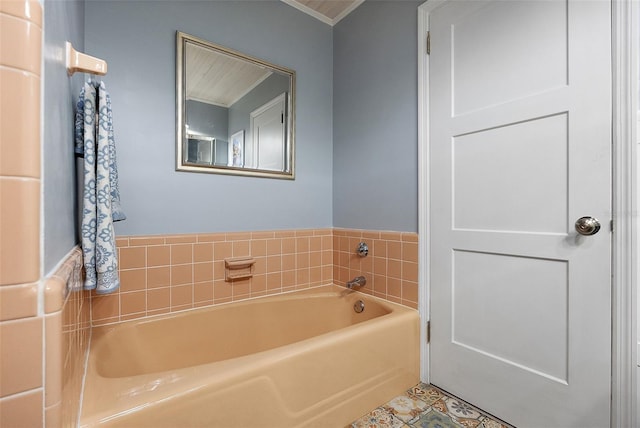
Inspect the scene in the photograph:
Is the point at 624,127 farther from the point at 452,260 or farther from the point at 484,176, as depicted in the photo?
the point at 452,260

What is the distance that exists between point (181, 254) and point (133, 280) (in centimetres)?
26

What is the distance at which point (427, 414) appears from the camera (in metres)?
1.38

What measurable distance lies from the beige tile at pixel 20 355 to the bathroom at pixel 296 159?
35 cm

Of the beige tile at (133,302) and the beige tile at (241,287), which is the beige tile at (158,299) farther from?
the beige tile at (241,287)

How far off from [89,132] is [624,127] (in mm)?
1880

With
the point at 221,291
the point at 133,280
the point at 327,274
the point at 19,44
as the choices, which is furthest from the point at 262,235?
the point at 19,44

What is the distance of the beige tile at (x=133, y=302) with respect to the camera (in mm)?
1479

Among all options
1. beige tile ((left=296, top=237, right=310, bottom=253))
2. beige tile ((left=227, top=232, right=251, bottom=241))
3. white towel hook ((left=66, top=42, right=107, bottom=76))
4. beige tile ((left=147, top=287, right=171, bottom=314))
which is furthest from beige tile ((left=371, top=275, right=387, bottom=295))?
white towel hook ((left=66, top=42, right=107, bottom=76))

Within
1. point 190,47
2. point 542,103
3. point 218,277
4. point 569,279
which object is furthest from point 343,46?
point 569,279

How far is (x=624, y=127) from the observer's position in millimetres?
1019

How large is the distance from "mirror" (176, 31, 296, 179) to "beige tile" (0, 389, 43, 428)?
1.29 m

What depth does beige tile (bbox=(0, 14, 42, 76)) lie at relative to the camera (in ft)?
1.51

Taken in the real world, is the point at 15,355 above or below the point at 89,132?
below

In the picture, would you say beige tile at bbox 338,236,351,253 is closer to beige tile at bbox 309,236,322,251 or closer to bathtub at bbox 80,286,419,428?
beige tile at bbox 309,236,322,251
